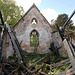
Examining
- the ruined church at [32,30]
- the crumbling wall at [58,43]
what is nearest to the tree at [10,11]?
the ruined church at [32,30]

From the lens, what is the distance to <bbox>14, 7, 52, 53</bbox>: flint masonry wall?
364 inches

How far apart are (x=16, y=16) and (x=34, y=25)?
13517mm

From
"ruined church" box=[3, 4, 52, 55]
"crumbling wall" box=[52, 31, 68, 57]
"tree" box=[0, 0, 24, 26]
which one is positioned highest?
"tree" box=[0, 0, 24, 26]

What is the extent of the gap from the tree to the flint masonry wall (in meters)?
12.0

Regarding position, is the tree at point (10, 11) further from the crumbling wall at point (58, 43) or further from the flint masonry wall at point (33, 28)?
the crumbling wall at point (58, 43)

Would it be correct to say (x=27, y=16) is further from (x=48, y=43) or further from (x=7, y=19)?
(x=7, y=19)

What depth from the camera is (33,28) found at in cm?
973

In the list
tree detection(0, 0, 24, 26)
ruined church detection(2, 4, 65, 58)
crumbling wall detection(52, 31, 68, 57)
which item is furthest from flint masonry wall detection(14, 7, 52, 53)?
tree detection(0, 0, 24, 26)

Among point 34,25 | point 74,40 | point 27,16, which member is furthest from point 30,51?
point 74,40

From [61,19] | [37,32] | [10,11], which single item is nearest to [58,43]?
[37,32]

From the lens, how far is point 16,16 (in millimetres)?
21609

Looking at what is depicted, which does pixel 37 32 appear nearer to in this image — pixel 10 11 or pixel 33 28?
pixel 33 28

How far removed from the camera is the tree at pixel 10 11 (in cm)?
2006

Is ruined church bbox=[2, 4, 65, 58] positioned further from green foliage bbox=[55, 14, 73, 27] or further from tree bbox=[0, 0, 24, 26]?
green foliage bbox=[55, 14, 73, 27]
